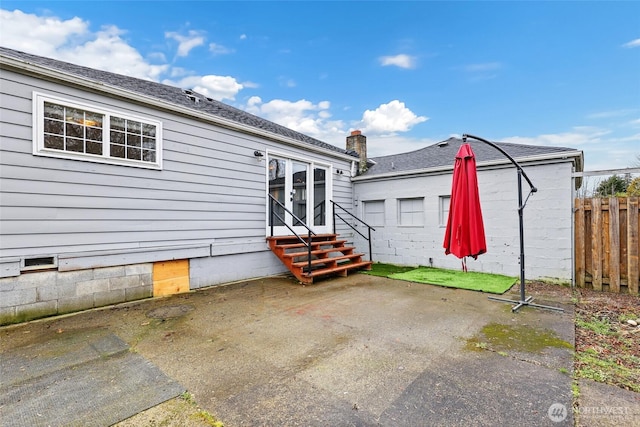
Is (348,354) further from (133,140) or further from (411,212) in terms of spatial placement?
(411,212)

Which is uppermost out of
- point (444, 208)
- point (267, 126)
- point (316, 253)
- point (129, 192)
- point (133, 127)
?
point (267, 126)

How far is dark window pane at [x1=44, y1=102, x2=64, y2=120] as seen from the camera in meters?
4.04

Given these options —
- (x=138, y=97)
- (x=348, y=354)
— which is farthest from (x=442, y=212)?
(x=138, y=97)

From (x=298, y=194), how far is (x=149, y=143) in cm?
366

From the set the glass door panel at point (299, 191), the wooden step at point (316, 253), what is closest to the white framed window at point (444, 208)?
the wooden step at point (316, 253)

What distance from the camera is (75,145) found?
14.0 feet

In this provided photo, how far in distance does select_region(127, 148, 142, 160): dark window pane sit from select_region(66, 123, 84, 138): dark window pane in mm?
632

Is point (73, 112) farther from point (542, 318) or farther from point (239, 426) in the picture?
point (542, 318)

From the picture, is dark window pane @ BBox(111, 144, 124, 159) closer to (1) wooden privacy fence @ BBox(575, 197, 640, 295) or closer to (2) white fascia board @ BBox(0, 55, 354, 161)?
(2) white fascia board @ BBox(0, 55, 354, 161)

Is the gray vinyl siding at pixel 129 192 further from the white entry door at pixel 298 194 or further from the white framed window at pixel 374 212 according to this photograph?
the white framed window at pixel 374 212

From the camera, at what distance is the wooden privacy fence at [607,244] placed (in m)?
5.18

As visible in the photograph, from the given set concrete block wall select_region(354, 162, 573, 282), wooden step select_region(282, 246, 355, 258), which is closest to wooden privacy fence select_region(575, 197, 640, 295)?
concrete block wall select_region(354, 162, 573, 282)

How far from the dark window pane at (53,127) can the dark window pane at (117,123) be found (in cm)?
64

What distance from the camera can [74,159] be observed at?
13.8 feet
